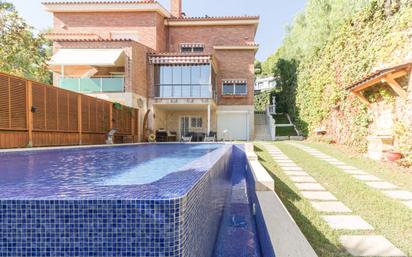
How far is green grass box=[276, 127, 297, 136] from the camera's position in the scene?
23.4 m

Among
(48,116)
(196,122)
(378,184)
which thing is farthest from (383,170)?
(196,122)

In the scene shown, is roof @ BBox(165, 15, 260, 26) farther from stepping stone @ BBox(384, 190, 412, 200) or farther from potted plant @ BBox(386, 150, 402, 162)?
stepping stone @ BBox(384, 190, 412, 200)

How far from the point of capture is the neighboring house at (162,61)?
17.7 m

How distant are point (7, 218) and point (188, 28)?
24.6m

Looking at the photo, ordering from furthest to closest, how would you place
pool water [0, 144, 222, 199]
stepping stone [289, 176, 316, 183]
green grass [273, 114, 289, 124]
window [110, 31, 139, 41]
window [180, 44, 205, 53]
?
green grass [273, 114, 289, 124] → window [180, 44, 205, 53] → window [110, 31, 139, 41] → stepping stone [289, 176, 316, 183] → pool water [0, 144, 222, 199]

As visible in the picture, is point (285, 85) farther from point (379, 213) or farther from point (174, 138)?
point (379, 213)

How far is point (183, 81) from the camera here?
19.5m

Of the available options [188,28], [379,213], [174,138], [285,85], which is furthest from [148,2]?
[379,213]

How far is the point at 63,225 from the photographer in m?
1.95

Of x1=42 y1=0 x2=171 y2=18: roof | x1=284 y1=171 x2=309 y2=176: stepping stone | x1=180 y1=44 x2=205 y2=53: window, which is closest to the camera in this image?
x1=284 y1=171 x2=309 y2=176: stepping stone

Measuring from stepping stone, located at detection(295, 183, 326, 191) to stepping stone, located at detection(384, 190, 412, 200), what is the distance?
1383 millimetres

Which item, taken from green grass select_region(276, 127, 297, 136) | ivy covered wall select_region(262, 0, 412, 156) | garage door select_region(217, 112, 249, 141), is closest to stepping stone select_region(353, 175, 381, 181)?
ivy covered wall select_region(262, 0, 412, 156)

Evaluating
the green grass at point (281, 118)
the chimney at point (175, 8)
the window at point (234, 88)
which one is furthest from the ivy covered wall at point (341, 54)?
the chimney at point (175, 8)

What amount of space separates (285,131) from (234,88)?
635 centimetres
